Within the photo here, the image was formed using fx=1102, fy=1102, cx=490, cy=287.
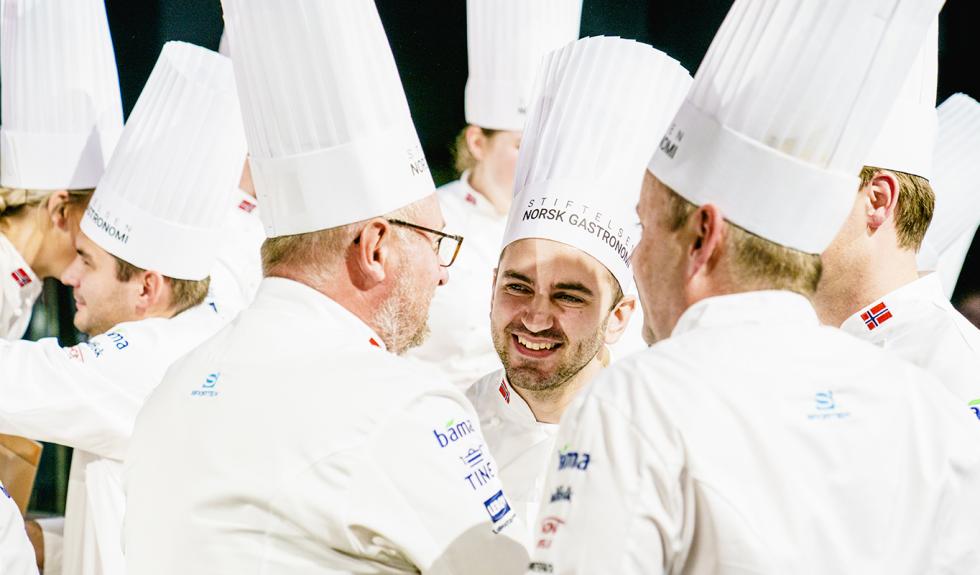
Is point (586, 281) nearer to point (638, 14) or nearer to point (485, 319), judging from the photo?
point (485, 319)

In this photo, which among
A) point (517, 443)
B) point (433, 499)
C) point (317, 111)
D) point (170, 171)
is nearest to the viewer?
point (433, 499)

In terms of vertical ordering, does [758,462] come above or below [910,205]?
above

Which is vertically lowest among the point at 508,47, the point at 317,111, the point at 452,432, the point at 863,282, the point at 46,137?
the point at 46,137

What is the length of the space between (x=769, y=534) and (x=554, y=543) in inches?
9.1

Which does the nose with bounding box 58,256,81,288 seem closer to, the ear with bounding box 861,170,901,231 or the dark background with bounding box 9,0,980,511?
the dark background with bounding box 9,0,980,511

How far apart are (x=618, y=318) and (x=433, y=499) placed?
115cm

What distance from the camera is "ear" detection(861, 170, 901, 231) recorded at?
212cm

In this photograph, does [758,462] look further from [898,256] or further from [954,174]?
[954,174]

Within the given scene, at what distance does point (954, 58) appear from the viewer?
3984 mm

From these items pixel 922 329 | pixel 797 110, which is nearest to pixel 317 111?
pixel 797 110

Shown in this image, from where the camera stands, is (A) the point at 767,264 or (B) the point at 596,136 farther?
(B) the point at 596,136

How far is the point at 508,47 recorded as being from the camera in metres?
3.76

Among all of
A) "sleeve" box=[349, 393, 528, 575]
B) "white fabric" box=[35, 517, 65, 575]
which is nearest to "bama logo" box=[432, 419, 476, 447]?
"sleeve" box=[349, 393, 528, 575]

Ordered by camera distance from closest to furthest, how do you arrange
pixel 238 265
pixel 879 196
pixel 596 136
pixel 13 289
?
pixel 879 196, pixel 596 136, pixel 13 289, pixel 238 265
